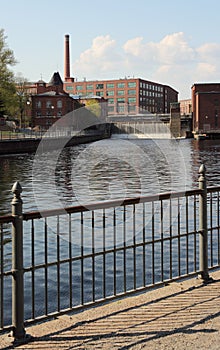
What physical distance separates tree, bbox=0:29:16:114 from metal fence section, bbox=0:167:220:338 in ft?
177

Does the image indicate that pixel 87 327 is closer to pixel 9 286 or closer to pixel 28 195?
pixel 9 286

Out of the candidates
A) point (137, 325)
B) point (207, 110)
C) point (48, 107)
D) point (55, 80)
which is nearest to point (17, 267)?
point (137, 325)

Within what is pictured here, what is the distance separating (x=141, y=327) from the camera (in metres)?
5.58

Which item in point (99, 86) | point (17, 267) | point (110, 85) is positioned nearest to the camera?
point (17, 267)

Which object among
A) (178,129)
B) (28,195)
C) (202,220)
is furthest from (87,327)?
(178,129)

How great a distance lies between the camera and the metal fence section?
5.59 meters

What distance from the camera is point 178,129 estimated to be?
140m

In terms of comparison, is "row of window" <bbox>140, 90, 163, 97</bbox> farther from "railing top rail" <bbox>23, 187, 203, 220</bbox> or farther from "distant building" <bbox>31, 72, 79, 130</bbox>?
"railing top rail" <bbox>23, 187, 203, 220</bbox>

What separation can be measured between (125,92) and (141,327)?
583 feet

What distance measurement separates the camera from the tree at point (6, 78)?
71250 millimetres

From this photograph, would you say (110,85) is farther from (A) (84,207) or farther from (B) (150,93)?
(A) (84,207)

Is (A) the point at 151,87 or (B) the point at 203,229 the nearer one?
(B) the point at 203,229

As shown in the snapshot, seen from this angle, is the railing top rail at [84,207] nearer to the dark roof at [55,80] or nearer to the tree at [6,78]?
the tree at [6,78]

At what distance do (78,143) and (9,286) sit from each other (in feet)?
286
